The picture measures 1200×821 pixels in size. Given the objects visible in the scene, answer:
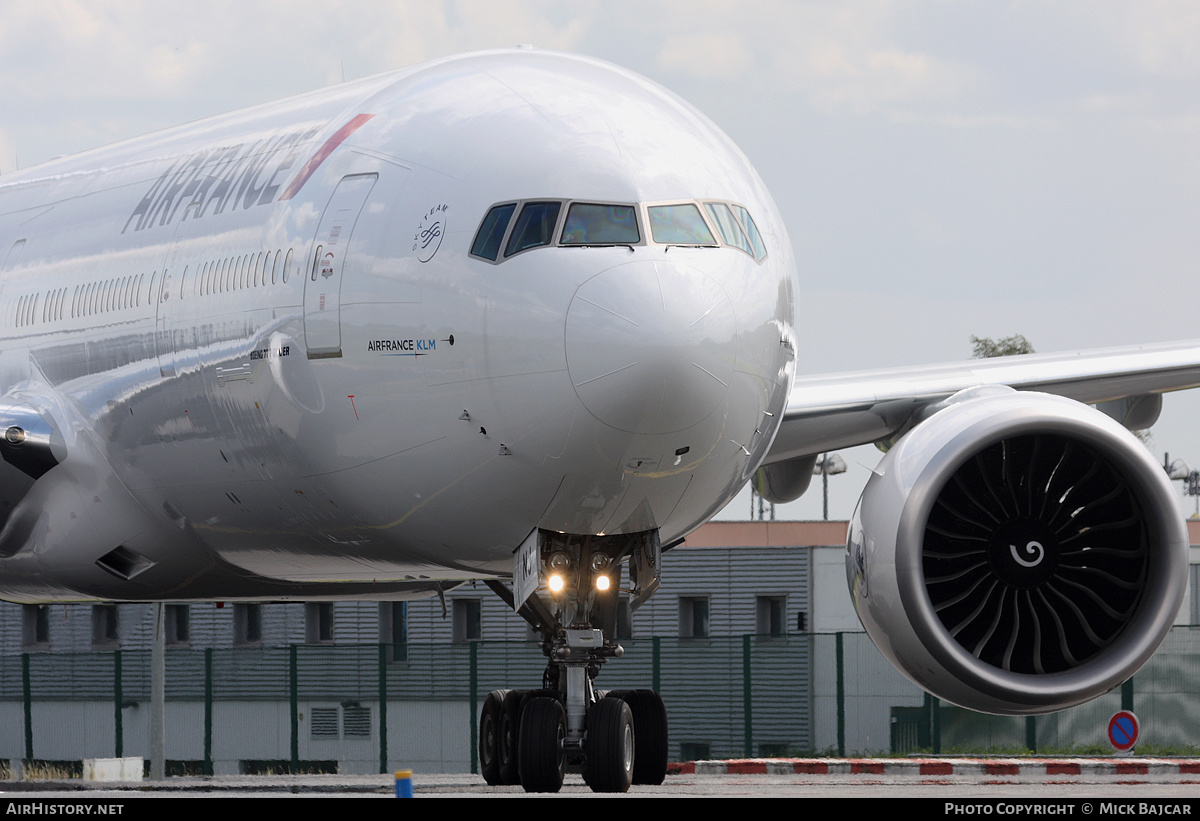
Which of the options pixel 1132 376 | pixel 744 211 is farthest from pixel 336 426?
pixel 1132 376

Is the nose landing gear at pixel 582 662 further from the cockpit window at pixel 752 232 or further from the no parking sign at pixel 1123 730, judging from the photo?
the no parking sign at pixel 1123 730

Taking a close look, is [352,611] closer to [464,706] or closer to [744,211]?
[464,706]

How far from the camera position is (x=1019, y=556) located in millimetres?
13570

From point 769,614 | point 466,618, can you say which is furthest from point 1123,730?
point 466,618

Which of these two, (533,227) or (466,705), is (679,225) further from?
(466,705)

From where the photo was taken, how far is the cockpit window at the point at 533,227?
37.3 feet

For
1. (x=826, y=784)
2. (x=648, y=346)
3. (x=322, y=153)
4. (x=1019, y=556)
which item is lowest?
(x=826, y=784)

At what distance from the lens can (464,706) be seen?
91.2 feet

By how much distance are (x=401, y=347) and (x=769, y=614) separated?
86.2ft

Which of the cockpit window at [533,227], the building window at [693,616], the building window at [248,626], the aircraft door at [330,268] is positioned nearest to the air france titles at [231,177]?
the aircraft door at [330,268]

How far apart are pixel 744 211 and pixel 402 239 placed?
1.98 meters

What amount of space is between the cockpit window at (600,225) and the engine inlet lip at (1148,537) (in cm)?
315

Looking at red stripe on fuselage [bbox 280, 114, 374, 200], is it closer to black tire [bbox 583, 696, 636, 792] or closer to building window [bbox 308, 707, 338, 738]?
black tire [bbox 583, 696, 636, 792]

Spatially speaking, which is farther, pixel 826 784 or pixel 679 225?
pixel 826 784
